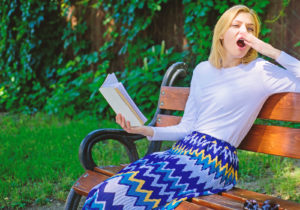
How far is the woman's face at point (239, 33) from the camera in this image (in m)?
1.88

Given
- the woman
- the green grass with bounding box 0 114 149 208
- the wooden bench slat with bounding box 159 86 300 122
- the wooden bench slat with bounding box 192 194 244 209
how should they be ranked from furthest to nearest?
the green grass with bounding box 0 114 149 208, the wooden bench slat with bounding box 159 86 300 122, the woman, the wooden bench slat with bounding box 192 194 244 209

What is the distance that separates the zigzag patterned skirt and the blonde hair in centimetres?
43

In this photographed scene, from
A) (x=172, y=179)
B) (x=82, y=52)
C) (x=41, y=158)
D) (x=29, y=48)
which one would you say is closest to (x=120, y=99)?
(x=172, y=179)

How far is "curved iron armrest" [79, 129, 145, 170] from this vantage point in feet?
7.18

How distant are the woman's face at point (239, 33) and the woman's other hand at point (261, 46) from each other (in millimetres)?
41

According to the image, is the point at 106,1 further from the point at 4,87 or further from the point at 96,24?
the point at 4,87

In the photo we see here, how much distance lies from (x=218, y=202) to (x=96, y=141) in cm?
88

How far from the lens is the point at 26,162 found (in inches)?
149

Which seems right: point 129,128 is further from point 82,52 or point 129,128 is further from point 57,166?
point 82,52

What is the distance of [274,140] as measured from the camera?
193cm

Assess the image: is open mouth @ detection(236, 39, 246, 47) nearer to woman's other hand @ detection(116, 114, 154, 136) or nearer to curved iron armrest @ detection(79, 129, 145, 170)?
woman's other hand @ detection(116, 114, 154, 136)

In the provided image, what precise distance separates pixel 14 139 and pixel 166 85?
2830 mm

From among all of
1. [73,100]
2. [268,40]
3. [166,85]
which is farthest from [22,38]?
[166,85]

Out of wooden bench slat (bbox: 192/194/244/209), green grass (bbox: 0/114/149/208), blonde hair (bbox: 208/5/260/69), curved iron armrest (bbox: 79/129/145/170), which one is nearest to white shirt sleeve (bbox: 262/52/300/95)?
blonde hair (bbox: 208/5/260/69)
